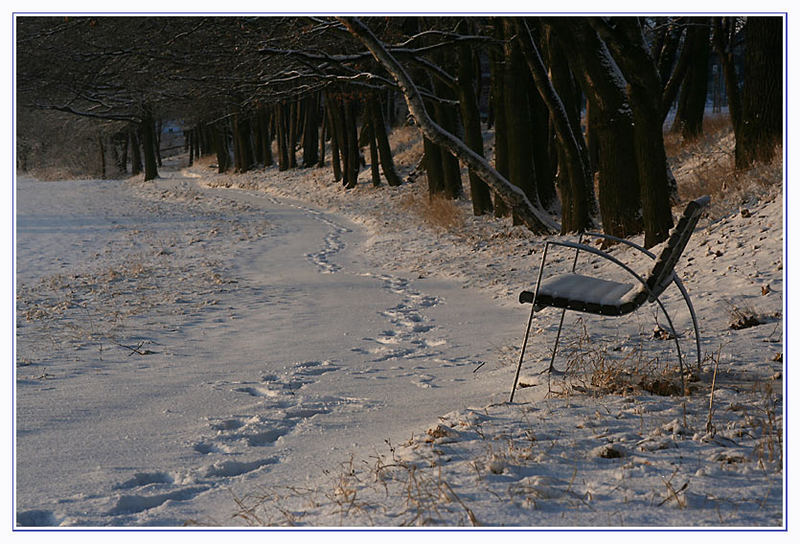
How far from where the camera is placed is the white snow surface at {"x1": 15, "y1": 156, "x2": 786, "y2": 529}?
3170 mm

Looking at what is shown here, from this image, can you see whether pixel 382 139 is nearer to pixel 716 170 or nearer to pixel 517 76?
pixel 517 76

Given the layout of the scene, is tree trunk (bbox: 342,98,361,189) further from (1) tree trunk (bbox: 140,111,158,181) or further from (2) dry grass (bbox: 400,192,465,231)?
(1) tree trunk (bbox: 140,111,158,181)

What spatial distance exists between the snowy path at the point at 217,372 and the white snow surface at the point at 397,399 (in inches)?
0.9

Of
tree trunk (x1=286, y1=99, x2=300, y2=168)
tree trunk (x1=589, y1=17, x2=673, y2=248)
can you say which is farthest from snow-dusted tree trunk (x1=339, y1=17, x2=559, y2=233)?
tree trunk (x1=286, y1=99, x2=300, y2=168)

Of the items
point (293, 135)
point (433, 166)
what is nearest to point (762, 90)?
point (433, 166)

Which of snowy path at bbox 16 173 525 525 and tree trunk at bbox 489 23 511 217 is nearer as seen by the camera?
snowy path at bbox 16 173 525 525

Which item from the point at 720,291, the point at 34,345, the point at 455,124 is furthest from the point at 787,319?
the point at 455,124

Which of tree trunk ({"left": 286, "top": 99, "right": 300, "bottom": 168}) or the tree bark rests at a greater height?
tree trunk ({"left": 286, "top": 99, "right": 300, "bottom": 168})

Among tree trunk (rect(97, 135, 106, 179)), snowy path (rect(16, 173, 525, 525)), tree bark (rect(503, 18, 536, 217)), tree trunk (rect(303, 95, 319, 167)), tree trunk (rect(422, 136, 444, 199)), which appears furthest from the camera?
tree trunk (rect(97, 135, 106, 179))

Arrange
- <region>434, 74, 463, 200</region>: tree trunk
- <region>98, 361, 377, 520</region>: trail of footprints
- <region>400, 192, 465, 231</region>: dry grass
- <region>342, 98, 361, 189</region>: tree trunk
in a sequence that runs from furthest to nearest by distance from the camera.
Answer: <region>342, 98, 361, 189</region>: tree trunk → <region>434, 74, 463, 200</region>: tree trunk → <region>400, 192, 465, 231</region>: dry grass → <region>98, 361, 377, 520</region>: trail of footprints

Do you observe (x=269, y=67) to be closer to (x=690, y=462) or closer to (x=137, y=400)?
(x=137, y=400)

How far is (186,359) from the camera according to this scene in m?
6.36

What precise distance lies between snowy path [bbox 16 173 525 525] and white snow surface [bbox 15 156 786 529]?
0.02m

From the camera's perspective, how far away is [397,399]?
500 cm
